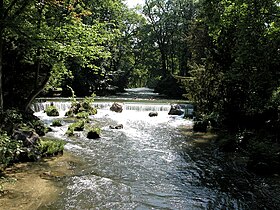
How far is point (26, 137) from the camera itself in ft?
32.4

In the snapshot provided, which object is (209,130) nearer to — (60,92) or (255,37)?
(255,37)

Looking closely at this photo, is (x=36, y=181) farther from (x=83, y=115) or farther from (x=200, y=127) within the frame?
(x=83, y=115)

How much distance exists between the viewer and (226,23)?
38.9ft

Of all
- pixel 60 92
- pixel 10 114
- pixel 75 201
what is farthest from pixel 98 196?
pixel 60 92

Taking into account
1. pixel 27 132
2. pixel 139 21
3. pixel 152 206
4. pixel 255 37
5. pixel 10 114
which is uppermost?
pixel 139 21

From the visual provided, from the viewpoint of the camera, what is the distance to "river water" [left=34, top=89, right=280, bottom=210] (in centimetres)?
686

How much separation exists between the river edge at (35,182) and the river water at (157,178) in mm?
241

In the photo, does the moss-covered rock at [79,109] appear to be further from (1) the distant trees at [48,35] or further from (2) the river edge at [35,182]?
(2) the river edge at [35,182]

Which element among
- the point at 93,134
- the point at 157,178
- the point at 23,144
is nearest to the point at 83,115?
the point at 93,134

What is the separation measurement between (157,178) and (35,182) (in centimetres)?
356

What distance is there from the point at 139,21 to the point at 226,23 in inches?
1617

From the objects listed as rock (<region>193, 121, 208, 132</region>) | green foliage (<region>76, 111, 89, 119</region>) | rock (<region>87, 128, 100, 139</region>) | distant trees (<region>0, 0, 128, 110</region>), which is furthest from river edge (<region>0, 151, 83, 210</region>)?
green foliage (<region>76, 111, 89, 119</region>)

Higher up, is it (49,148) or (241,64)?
(241,64)

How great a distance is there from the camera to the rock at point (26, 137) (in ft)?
31.7
